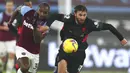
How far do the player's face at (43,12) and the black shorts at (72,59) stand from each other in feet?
2.16

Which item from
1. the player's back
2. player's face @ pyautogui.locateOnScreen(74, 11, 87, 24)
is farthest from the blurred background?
player's face @ pyautogui.locateOnScreen(74, 11, 87, 24)

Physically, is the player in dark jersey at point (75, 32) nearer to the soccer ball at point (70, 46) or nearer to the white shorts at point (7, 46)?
the soccer ball at point (70, 46)

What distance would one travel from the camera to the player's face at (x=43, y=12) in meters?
9.39

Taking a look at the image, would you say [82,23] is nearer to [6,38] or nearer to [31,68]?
[31,68]

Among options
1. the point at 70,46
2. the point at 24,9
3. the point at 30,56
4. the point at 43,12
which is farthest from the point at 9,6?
the point at 70,46

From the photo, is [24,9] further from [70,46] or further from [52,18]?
[70,46]

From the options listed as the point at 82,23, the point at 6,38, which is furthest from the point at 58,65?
the point at 6,38

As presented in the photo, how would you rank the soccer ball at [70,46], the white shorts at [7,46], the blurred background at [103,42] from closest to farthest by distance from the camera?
the soccer ball at [70,46] → the white shorts at [7,46] → the blurred background at [103,42]

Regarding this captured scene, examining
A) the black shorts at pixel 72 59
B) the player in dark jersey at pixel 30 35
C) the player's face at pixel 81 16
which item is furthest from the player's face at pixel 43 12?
the black shorts at pixel 72 59

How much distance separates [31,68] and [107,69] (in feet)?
20.2

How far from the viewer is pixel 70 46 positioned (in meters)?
9.02

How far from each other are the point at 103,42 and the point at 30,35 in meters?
6.40

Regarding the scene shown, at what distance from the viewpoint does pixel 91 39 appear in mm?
15742

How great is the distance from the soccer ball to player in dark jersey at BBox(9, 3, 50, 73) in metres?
0.45
